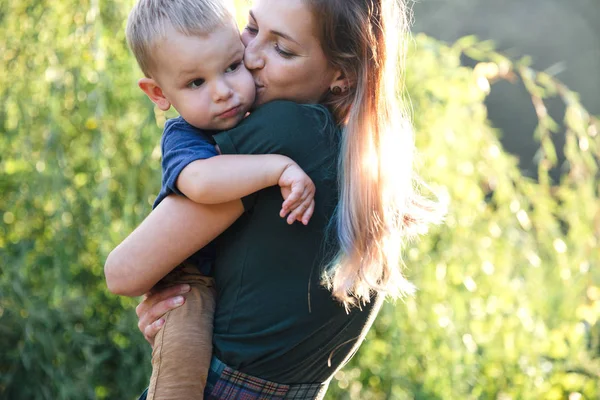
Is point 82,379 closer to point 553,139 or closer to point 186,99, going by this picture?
point 186,99

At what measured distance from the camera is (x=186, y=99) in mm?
1560

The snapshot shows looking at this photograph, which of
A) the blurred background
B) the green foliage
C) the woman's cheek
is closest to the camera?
the woman's cheek

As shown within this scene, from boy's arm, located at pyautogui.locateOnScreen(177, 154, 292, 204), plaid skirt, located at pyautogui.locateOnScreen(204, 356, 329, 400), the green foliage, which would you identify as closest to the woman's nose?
boy's arm, located at pyautogui.locateOnScreen(177, 154, 292, 204)

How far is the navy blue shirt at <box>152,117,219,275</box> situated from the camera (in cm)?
146

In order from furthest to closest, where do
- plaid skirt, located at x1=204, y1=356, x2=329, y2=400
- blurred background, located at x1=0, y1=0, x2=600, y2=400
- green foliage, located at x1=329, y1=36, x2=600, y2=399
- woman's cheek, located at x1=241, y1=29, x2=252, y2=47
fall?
green foliage, located at x1=329, y1=36, x2=600, y2=399
blurred background, located at x1=0, y1=0, x2=600, y2=400
woman's cheek, located at x1=241, y1=29, x2=252, y2=47
plaid skirt, located at x1=204, y1=356, x2=329, y2=400

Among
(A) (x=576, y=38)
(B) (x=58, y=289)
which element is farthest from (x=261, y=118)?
(A) (x=576, y=38)

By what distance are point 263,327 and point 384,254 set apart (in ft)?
0.86

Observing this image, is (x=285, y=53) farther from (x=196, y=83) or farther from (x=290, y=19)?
(x=196, y=83)

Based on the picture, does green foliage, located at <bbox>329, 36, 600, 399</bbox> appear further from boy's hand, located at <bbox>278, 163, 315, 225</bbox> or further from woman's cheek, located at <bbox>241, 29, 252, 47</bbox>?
boy's hand, located at <bbox>278, 163, 315, 225</bbox>

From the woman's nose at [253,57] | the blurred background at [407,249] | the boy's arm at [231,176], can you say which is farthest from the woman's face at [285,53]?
the blurred background at [407,249]

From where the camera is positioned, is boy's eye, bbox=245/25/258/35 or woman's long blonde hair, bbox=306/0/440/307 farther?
boy's eye, bbox=245/25/258/35

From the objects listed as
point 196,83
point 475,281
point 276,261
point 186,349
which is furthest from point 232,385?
point 475,281

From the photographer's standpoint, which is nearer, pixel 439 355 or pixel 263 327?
pixel 263 327

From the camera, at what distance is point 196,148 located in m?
1.48
